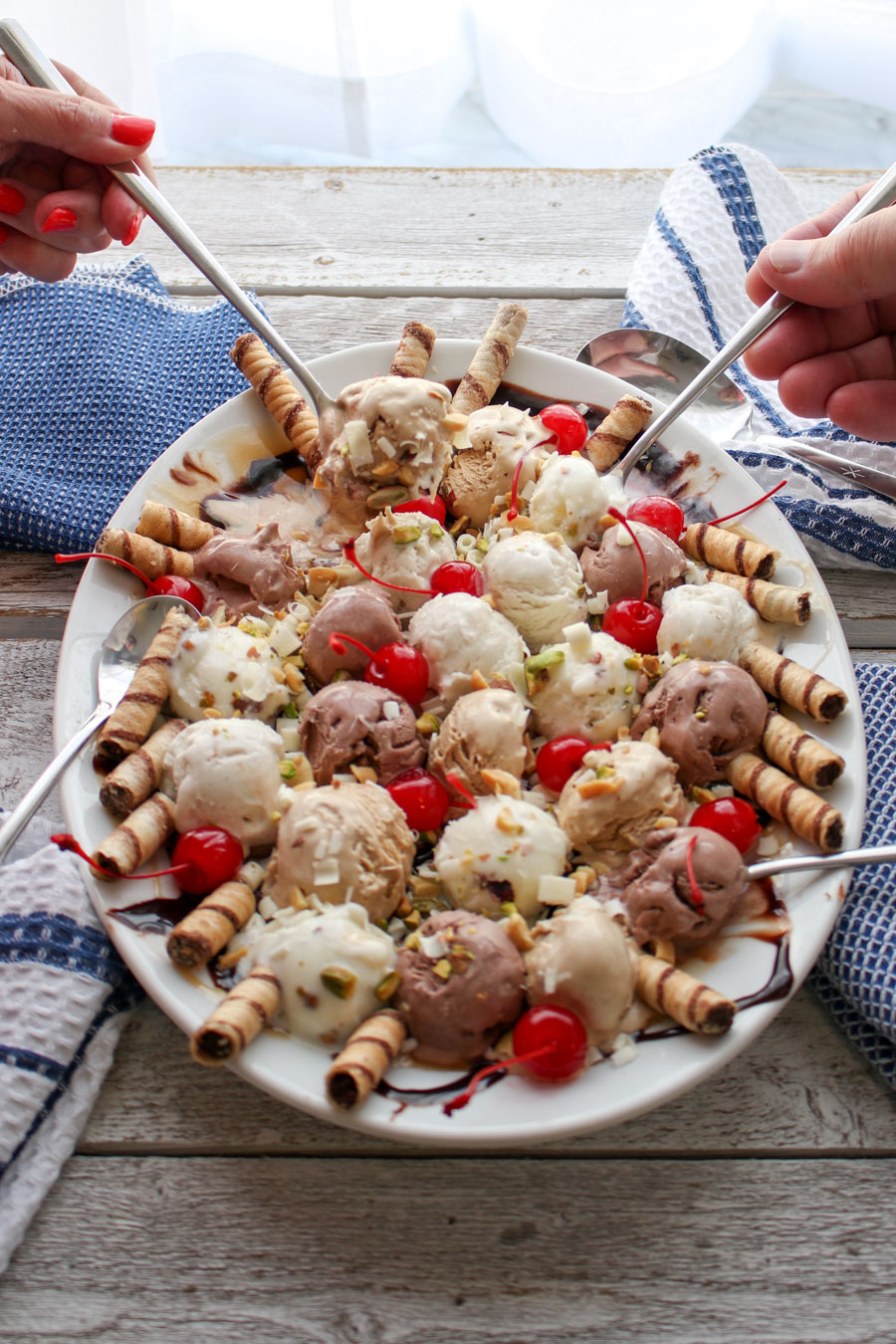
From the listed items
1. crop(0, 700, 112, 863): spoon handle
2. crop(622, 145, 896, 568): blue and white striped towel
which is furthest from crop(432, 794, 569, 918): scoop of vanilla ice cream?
crop(622, 145, 896, 568): blue and white striped towel

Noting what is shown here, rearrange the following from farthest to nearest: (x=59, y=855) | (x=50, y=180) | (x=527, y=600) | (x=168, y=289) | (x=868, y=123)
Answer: (x=868, y=123), (x=168, y=289), (x=50, y=180), (x=527, y=600), (x=59, y=855)

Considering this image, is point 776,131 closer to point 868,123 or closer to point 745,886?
point 868,123

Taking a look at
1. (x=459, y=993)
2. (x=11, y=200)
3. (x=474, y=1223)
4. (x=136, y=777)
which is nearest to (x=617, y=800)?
(x=459, y=993)

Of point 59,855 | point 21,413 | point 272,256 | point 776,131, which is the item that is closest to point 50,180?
point 21,413

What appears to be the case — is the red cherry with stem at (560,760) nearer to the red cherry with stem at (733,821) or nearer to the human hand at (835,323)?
the red cherry with stem at (733,821)

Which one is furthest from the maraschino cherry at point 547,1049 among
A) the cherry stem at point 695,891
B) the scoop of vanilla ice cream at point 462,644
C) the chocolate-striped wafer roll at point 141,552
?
the chocolate-striped wafer roll at point 141,552

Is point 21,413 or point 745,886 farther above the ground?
point 21,413
